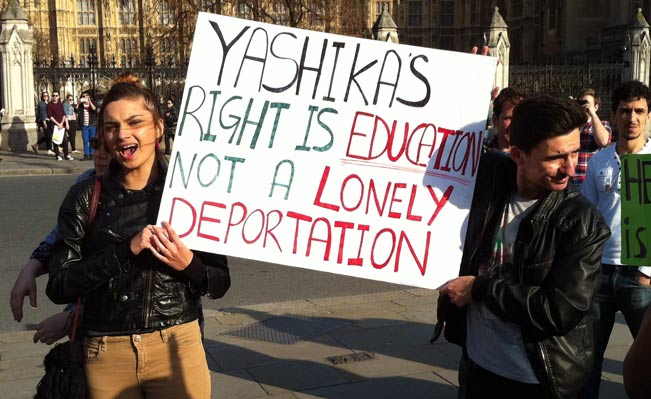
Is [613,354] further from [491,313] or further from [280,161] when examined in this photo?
[280,161]

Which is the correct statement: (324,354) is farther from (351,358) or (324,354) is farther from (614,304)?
(614,304)

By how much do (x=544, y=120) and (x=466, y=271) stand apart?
628 mm

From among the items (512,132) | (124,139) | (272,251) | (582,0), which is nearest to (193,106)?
(124,139)

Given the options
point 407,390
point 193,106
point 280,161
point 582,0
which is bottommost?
point 407,390

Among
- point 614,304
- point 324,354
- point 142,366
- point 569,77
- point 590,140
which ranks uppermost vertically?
point 569,77

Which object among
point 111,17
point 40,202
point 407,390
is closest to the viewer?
point 407,390

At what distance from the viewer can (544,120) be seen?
8.61 feet

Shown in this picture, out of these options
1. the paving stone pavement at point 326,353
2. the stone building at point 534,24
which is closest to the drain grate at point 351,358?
the paving stone pavement at point 326,353

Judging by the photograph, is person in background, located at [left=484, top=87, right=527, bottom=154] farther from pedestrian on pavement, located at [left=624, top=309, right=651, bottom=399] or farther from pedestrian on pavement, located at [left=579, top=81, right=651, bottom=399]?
pedestrian on pavement, located at [left=624, top=309, right=651, bottom=399]

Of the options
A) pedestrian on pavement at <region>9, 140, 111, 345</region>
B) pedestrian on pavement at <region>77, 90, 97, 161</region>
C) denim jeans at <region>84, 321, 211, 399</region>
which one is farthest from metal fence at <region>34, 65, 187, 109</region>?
denim jeans at <region>84, 321, 211, 399</region>

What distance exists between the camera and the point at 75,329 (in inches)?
112

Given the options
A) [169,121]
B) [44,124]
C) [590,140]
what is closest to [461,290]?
[590,140]

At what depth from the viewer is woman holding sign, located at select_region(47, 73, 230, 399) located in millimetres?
2762

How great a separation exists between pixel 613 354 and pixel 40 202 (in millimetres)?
9914
